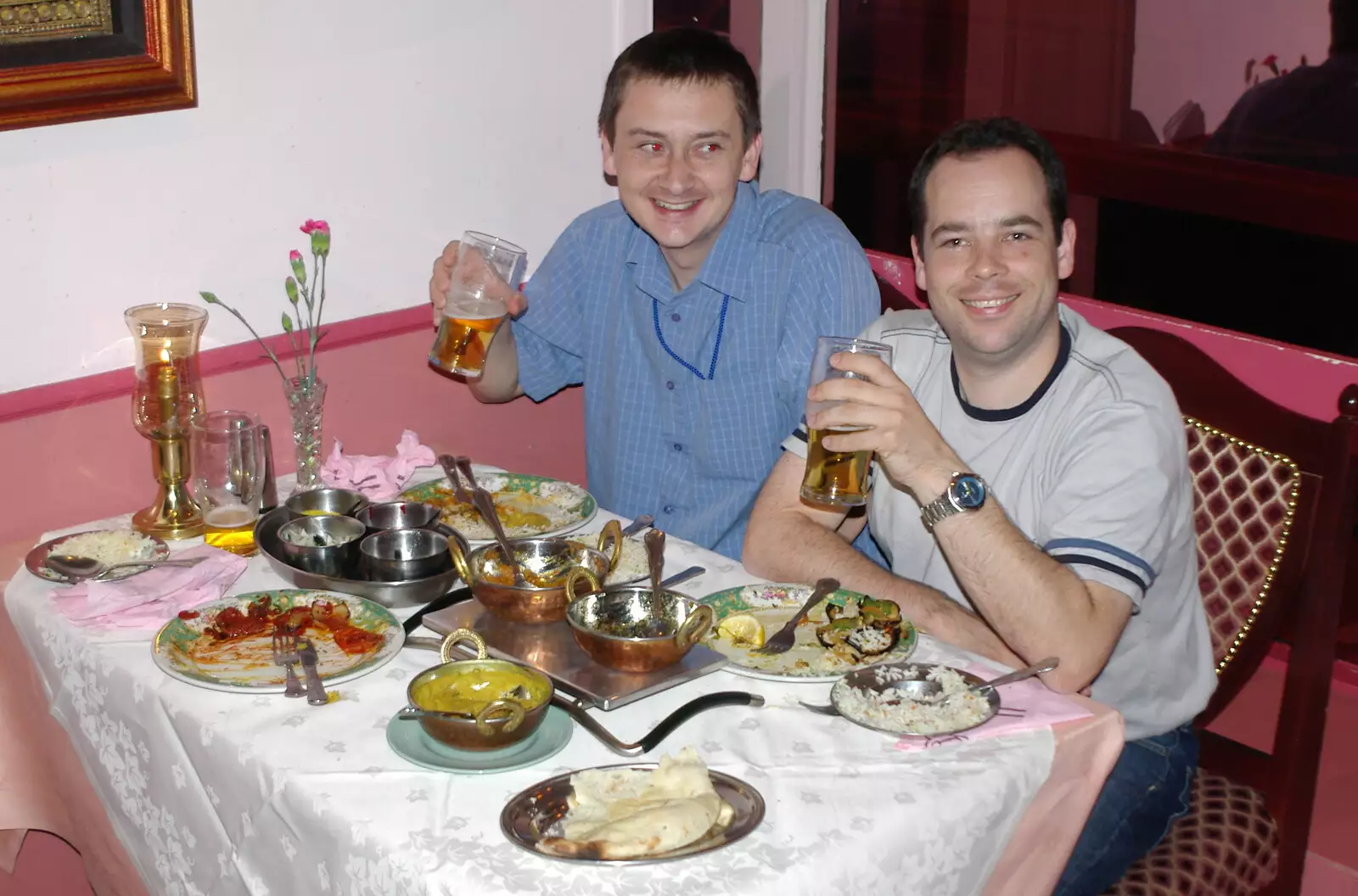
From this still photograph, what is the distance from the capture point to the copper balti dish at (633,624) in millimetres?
1658

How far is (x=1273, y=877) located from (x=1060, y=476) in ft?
2.21

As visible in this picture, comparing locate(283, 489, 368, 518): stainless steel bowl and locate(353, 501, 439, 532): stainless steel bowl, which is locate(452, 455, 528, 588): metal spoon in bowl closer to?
locate(353, 501, 439, 532): stainless steel bowl

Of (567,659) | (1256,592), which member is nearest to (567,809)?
(567,659)

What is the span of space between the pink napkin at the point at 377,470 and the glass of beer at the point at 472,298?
0.19 metres

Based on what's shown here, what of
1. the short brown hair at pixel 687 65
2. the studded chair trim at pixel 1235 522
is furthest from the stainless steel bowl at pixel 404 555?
the studded chair trim at pixel 1235 522

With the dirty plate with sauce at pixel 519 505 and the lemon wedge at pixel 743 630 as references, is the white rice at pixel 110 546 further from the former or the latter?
the lemon wedge at pixel 743 630

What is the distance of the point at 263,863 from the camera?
158cm

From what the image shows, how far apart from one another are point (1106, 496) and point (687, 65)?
1136 mm

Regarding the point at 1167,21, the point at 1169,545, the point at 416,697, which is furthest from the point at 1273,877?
the point at 1167,21

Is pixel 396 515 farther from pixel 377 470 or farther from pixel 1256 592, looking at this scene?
pixel 1256 592

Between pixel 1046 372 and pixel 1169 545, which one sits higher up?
pixel 1046 372

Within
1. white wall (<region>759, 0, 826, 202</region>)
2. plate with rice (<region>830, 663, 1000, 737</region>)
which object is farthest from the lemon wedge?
white wall (<region>759, 0, 826, 202</region>)

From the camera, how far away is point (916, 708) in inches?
63.2

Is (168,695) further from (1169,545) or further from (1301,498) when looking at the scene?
(1301,498)
